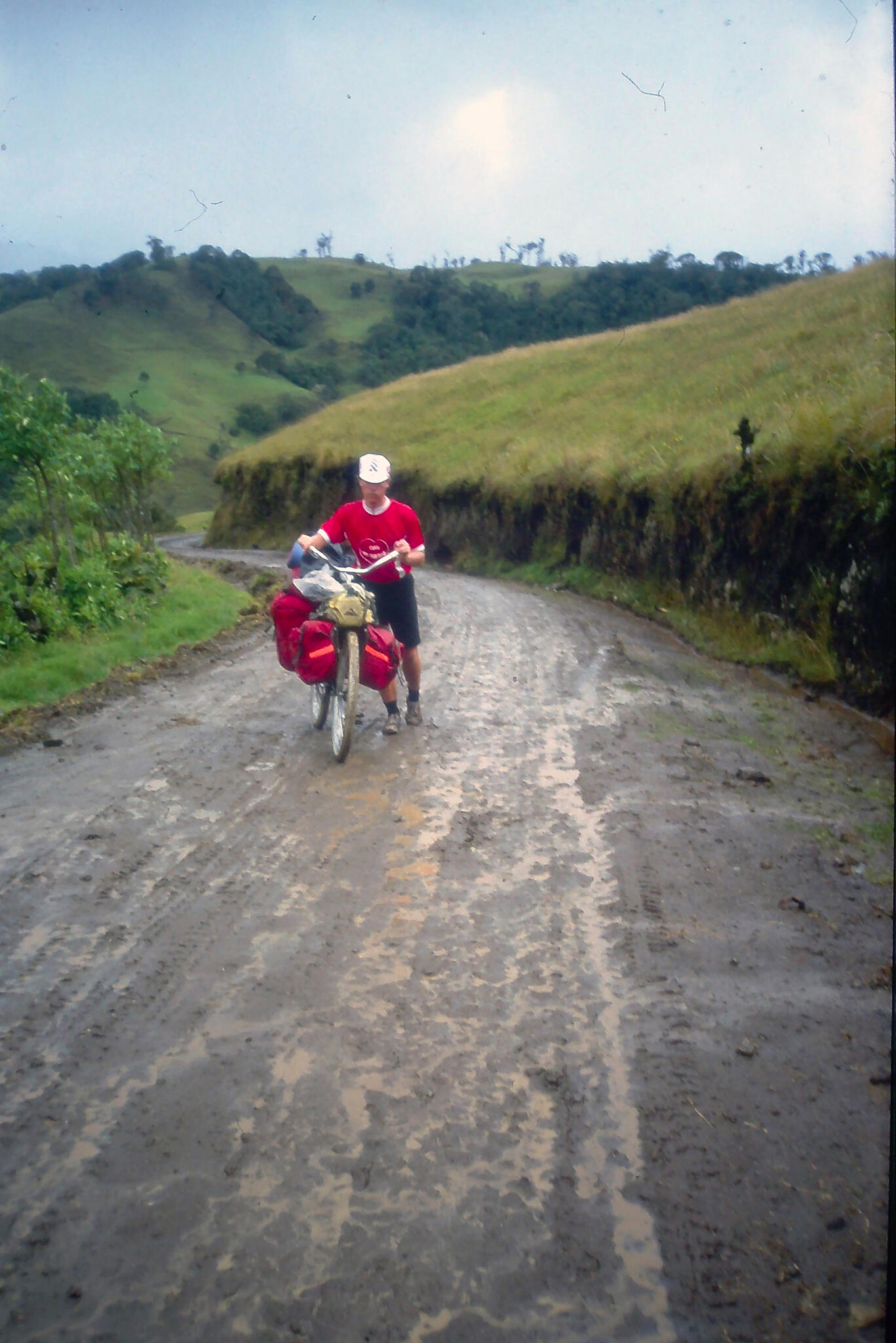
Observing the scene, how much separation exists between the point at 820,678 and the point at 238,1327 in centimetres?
858

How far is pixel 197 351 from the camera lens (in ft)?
203

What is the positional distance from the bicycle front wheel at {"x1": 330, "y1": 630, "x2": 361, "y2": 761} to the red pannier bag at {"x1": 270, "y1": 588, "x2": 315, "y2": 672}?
16.0 inches

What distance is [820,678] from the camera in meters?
9.67

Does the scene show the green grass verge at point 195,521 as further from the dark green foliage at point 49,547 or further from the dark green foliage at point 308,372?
the dark green foliage at point 49,547

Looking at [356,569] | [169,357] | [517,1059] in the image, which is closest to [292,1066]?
[517,1059]

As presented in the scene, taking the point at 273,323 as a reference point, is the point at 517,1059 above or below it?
below

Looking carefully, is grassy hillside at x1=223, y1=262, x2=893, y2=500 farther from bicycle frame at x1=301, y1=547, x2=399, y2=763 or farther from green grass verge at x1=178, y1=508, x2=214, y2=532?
green grass verge at x1=178, y1=508, x2=214, y2=532

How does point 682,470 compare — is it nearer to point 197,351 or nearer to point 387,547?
point 387,547

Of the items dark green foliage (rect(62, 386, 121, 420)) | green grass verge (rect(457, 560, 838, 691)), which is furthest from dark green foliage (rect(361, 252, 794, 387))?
green grass verge (rect(457, 560, 838, 691))

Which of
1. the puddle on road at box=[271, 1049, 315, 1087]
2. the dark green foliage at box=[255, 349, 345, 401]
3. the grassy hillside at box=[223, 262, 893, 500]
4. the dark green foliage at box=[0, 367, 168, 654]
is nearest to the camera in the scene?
the puddle on road at box=[271, 1049, 315, 1087]

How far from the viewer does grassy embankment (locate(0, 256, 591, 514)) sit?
46.2 metres

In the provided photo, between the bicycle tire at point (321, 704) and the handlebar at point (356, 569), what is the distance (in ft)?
2.91

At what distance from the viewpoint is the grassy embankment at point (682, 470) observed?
33.8 ft

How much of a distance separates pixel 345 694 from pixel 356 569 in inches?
39.0
